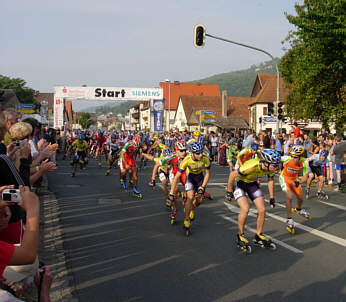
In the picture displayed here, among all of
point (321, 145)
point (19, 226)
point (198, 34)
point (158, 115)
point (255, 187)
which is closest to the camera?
point (19, 226)

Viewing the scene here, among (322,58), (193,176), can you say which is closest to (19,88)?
(322,58)

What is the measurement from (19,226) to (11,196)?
3.37 ft

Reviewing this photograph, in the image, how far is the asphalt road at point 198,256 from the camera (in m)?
5.18

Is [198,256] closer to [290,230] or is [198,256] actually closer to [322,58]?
[290,230]

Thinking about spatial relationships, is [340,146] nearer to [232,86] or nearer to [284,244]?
[284,244]

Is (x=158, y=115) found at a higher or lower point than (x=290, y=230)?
higher

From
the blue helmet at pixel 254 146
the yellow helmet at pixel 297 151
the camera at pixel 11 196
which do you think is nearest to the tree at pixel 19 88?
the blue helmet at pixel 254 146

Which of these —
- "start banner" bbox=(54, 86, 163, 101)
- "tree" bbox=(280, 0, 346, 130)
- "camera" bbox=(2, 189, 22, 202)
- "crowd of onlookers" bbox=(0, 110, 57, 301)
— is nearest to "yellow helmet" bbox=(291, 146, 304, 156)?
"crowd of onlookers" bbox=(0, 110, 57, 301)

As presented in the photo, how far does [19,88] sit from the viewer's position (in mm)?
82125

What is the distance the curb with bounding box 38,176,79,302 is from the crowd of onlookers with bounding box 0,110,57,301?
1507 mm

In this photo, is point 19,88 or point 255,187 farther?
point 19,88

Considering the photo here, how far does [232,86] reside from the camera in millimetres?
198875

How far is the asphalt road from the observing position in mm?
5180

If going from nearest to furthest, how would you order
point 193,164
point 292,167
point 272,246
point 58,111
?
1. point 272,246
2. point 193,164
3. point 292,167
4. point 58,111
